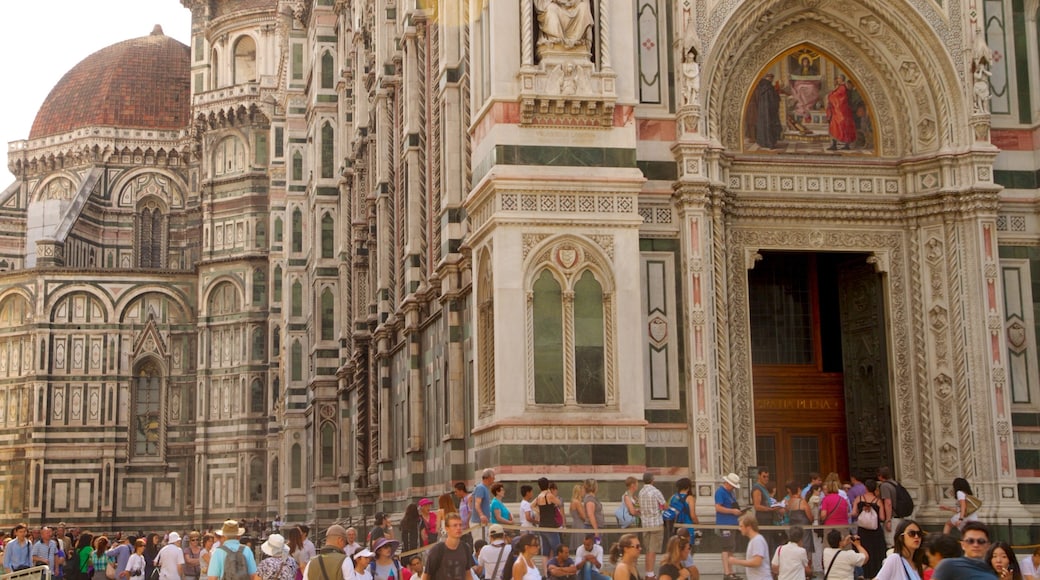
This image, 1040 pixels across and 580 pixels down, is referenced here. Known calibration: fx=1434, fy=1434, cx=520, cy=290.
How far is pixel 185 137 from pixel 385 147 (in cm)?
4468

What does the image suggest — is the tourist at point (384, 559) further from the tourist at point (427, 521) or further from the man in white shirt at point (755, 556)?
the tourist at point (427, 521)

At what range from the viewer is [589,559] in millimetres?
17422

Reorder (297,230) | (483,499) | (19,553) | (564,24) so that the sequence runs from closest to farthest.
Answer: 1. (483,499)
2. (564,24)
3. (19,553)
4. (297,230)

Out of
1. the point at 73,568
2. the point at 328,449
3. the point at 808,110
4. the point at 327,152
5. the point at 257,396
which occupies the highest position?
the point at 327,152

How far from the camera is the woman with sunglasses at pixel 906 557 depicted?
12516 millimetres

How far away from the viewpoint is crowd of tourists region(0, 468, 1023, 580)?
14547 mm

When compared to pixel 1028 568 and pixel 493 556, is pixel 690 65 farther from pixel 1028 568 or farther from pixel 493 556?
pixel 493 556

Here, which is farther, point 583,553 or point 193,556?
point 193,556

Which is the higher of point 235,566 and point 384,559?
point 384,559

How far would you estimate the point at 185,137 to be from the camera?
79.7m

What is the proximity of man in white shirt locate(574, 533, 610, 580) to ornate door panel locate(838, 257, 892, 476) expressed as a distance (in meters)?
9.69

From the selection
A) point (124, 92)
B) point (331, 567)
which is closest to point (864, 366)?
point (331, 567)

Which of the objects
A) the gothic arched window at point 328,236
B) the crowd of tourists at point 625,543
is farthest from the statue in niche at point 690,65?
the gothic arched window at point 328,236

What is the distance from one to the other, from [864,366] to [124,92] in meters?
62.7
